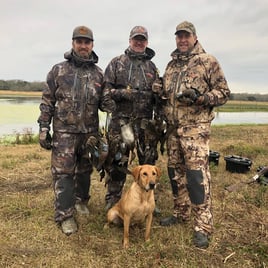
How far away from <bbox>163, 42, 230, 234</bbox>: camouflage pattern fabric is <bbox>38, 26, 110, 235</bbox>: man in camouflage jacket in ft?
3.77

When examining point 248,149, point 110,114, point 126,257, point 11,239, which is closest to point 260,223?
point 126,257

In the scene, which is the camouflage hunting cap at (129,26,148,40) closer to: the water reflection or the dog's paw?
the dog's paw

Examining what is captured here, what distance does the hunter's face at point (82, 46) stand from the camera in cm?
480

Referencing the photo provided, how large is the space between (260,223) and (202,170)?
141cm

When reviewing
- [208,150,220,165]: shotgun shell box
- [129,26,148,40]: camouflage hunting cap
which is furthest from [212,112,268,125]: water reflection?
[129,26,148,40]: camouflage hunting cap

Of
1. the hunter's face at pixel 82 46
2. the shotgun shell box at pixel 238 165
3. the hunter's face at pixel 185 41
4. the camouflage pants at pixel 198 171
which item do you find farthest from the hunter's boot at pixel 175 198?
the shotgun shell box at pixel 238 165

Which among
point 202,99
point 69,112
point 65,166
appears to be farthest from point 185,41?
point 65,166

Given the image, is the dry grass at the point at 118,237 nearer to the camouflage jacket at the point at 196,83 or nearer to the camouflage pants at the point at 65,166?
the camouflage pants at the point at 65,166

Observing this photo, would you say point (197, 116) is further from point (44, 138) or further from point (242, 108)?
point (242, 108)

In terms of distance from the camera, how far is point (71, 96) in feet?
15.7

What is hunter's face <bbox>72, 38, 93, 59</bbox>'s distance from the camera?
480cm

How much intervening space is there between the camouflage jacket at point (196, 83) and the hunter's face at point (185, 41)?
7cm

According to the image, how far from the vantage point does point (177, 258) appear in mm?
4109

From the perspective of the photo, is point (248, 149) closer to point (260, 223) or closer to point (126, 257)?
point (260, 223)
